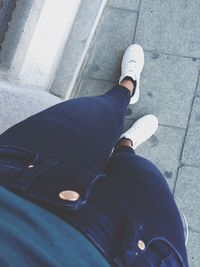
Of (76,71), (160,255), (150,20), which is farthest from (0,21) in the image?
(160,255)

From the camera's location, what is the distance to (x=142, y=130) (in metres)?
1.87

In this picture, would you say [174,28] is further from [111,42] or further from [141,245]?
[141,245]

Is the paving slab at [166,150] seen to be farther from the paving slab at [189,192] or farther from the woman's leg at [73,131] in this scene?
the woman's leg at [73,131]

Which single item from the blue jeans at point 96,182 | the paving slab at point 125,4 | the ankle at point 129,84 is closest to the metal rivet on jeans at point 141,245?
the blue jeans at point 96,182

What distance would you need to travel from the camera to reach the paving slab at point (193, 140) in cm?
194

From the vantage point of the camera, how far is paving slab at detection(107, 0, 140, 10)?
6.82ft

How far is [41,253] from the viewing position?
2.36 ft

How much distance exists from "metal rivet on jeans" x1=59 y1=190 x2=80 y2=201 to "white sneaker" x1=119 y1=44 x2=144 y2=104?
1.11 m

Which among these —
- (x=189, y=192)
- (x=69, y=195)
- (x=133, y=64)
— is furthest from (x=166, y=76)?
(x=69, y=195)

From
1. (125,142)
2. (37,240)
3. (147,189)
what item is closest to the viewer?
(37,240)

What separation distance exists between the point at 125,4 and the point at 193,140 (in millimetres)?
776

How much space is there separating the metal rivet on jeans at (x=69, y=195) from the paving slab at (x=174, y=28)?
1.33 meters

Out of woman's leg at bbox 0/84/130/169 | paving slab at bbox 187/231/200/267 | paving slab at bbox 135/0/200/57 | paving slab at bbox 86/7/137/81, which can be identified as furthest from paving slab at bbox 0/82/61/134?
paving slab at bbox 187/231/200/267

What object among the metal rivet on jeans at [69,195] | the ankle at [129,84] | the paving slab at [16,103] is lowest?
the ankle at [129,84]
